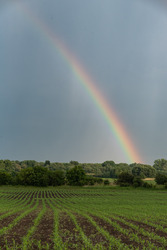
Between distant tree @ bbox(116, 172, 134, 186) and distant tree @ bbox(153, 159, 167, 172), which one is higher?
distant tree @ bbox(153, 159, 167, 172)

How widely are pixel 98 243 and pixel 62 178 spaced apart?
107 metres

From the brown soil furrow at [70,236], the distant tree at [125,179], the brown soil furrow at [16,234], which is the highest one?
the distant tree at [125,179]

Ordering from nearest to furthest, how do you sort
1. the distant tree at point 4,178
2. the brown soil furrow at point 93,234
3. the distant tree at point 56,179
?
the brown soil furrow at point 93,234, the distant tree at point 56,179, the distant tree at point 4,178

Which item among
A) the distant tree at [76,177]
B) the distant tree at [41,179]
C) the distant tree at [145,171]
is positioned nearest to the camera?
the distant tree at [41,179]

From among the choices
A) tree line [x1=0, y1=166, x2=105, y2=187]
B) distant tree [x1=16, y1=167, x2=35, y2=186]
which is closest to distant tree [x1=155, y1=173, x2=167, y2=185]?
tree line [x1=0, y1=166, x2=105, y2=187]

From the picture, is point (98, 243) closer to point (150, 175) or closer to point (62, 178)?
point (62, 178)

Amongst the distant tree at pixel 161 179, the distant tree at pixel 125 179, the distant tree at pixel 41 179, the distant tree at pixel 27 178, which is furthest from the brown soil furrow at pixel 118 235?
the distant tree at pixel 27 178

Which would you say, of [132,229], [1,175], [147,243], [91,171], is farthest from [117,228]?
[91,171]

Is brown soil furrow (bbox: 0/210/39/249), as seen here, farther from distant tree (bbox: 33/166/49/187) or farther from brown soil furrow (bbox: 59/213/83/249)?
distant tree (bbox: 33/166/49/187)

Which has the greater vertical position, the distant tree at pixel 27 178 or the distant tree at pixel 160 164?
the distant tree at pixel 160 164

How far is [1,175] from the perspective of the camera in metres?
113

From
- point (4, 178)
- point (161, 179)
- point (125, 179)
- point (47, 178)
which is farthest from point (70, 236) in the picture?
point (4, 178)

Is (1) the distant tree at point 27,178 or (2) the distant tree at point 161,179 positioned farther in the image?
(1) the distant tree at point 27,178

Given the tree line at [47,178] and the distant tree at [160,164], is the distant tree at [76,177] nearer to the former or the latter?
the tree line at [47,178]
